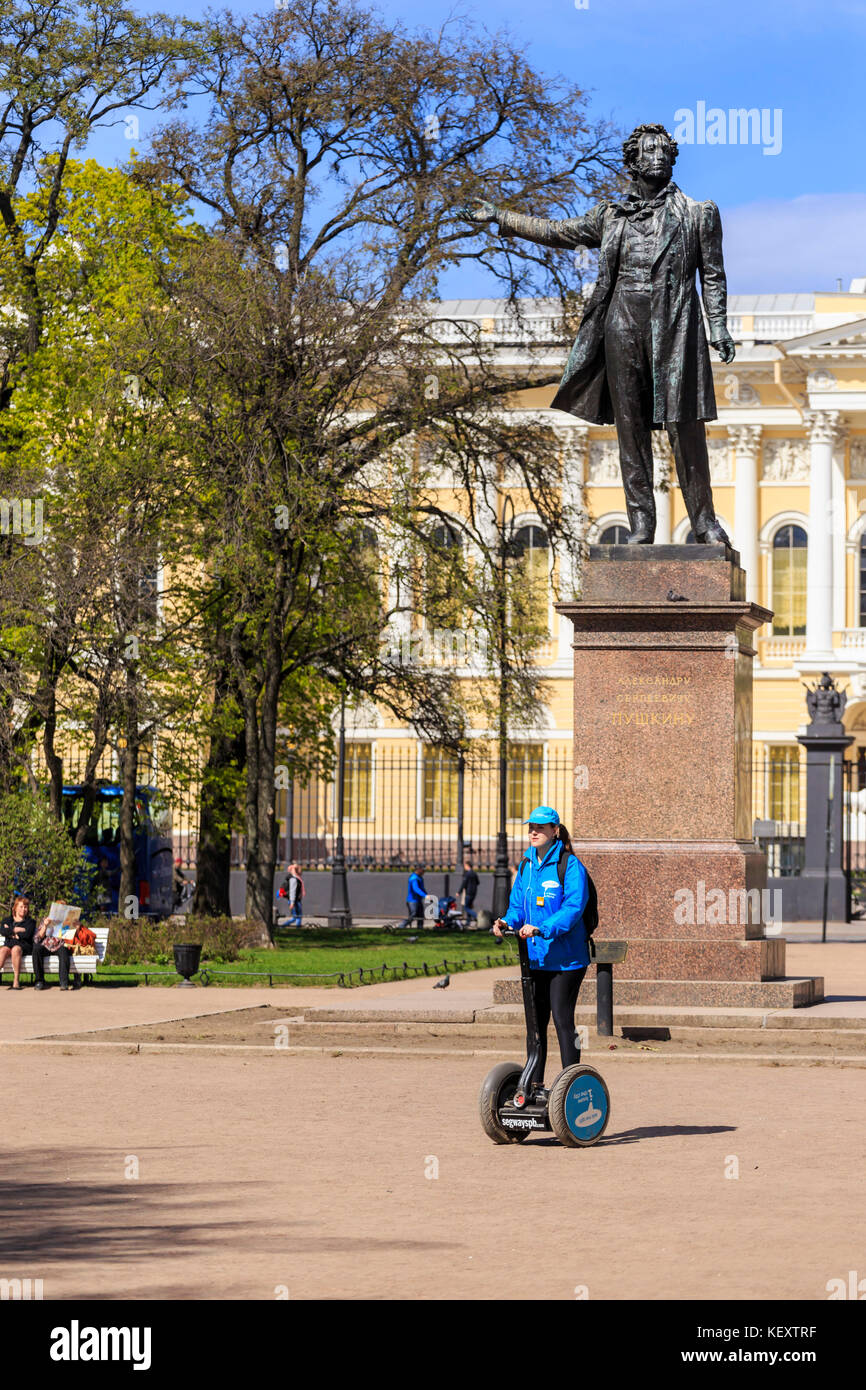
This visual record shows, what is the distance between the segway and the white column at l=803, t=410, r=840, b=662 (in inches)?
2263

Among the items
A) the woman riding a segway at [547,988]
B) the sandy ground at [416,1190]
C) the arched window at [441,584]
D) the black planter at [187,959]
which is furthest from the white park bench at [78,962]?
the woman riding a segway at [547,988]

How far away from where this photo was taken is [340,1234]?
7926mm

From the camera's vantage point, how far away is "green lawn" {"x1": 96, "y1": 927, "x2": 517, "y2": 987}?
899 inches

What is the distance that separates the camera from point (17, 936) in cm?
2314

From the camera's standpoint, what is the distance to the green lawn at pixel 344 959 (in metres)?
22.8

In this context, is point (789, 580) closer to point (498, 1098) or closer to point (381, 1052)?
point (381, 1052)

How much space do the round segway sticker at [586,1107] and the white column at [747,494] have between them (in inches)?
2350

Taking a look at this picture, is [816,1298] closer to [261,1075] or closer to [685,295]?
[261,1075]

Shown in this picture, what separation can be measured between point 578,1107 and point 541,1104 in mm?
217

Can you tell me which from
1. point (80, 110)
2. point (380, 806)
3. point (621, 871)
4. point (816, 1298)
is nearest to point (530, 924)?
point (816, 1298)

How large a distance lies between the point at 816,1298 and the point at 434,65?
26226 mm
